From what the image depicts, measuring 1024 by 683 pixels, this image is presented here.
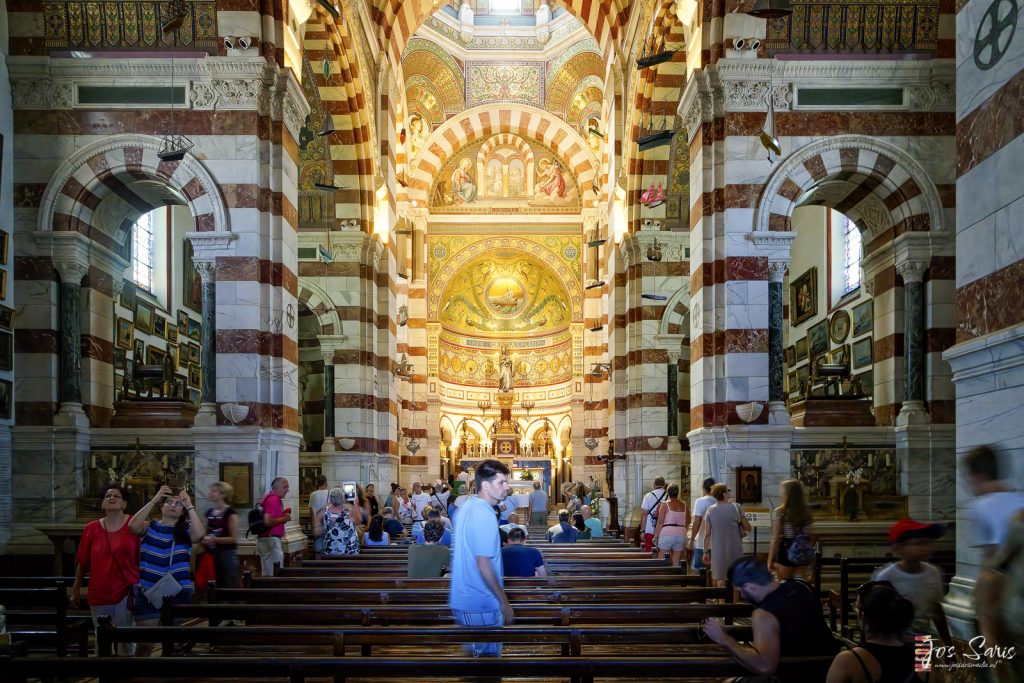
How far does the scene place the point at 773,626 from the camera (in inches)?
163

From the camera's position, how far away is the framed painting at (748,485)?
1188 cm

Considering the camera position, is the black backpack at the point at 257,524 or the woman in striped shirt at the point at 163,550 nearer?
the woman in striped shirt at the point at 163,550

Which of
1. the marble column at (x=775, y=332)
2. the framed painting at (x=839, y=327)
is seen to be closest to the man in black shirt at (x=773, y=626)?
the marble column at (x=775, y=332)

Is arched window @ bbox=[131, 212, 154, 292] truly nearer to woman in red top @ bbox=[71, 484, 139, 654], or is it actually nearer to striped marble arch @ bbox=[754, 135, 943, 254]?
striped marble arch @ bbox=[754, 135, 943, 254]

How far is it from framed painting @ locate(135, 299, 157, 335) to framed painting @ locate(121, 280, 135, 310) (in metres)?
0.20

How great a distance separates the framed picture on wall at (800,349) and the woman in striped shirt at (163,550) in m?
15.5

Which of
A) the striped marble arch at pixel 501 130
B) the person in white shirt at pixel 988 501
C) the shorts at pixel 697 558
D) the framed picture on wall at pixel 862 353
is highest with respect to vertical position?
the striped marble arch at pixel 501 130

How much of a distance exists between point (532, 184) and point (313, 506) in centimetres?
2287

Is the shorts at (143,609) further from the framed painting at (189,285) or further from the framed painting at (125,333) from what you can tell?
the framed painting at (189,285)

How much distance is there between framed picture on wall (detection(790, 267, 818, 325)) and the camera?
19.3m

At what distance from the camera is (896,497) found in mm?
12273

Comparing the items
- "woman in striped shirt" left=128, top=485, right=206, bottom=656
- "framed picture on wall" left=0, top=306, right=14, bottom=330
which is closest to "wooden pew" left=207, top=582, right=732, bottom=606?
"woman in striped shirt" left=128, top=485, right=206, bottom=656

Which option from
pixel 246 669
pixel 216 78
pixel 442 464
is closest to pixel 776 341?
pixel 216 78

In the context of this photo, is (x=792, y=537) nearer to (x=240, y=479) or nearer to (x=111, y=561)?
(x=111, y=561)
